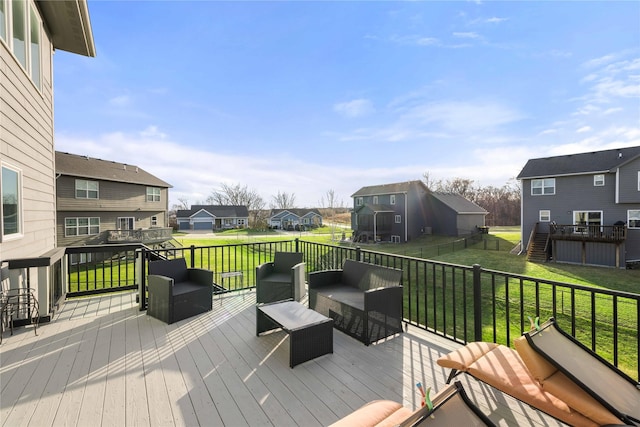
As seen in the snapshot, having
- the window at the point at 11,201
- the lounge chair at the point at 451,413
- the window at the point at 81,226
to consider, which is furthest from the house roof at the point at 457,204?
the window at the point at 81,226

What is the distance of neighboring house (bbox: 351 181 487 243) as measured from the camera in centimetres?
2458

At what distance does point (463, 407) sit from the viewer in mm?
1253

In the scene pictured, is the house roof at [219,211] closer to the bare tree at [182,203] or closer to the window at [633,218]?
the bare tree at [182,203]

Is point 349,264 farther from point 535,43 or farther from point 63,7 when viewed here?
point 535,43

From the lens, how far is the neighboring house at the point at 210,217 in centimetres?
4303

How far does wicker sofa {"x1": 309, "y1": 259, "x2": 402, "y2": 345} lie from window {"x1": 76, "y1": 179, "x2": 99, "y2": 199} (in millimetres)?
20059

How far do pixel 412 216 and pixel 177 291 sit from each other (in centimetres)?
2387

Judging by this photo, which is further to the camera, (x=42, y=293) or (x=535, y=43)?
(x=535, y=43)

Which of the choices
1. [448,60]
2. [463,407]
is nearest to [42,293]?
[463,407]

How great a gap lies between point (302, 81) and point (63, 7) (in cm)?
744

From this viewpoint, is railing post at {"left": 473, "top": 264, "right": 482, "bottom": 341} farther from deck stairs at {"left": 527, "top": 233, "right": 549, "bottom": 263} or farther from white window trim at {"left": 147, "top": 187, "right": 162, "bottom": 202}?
white window trim at {"left": 147, "top": 187, "right": 162, "bottom": 202}

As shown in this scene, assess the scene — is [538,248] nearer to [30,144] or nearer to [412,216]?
[412,216]

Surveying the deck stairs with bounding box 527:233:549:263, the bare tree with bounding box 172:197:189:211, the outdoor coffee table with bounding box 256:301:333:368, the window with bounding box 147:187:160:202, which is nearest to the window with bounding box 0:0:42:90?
the outdoor coffee table with bounding box 256:301:333:368

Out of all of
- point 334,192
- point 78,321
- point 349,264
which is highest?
point 334,192
